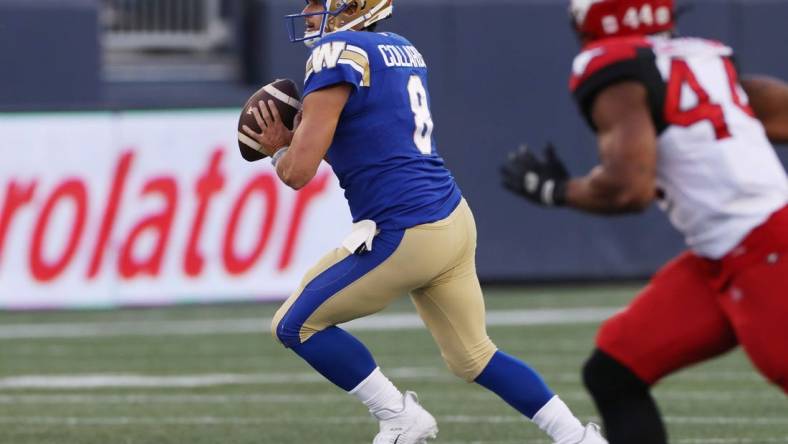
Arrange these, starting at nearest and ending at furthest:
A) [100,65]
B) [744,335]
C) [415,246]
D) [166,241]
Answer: [744,335] < [415,246] < [166,241] < [100,65]

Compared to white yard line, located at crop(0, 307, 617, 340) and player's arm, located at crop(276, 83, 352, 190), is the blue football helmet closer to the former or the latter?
player's arm, located at crop(276, 83, 352, 190)

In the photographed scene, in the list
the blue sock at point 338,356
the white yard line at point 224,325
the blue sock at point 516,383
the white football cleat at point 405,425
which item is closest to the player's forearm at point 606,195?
the blue sock at point 516,383

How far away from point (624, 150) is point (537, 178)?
34cm

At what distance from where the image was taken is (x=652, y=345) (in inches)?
174

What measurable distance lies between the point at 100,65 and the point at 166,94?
2.19 feet

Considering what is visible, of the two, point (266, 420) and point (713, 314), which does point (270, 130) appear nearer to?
point (713, 314)

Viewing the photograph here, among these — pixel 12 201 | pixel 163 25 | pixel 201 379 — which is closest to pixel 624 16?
pixel 201 379

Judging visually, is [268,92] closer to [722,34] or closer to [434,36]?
[434,36]

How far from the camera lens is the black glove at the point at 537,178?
14.6ft

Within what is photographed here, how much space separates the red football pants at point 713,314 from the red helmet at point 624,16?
58 centimetres

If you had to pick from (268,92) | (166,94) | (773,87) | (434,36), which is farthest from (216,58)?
(773,87)

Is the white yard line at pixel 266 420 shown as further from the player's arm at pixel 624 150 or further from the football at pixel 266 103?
the player's arm at pixel 624 150

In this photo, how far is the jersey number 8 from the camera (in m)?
5.34

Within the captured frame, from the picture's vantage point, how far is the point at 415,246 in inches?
207
